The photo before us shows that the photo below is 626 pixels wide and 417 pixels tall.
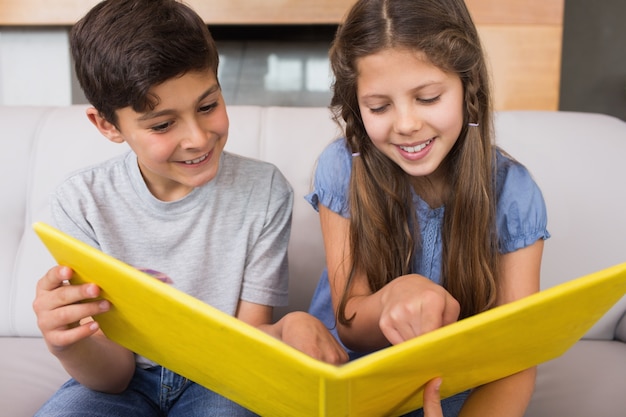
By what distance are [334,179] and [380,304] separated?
0.92 feet

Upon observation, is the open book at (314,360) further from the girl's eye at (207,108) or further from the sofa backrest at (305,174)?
the sofa backrest at (305,174)

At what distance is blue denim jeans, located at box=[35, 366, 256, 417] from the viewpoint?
1015 mm

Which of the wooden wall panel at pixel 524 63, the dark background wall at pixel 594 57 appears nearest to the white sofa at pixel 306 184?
the wooden wall panel at pixel 524 63

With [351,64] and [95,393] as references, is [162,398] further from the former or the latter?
[351,64]

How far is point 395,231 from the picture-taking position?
1.14m

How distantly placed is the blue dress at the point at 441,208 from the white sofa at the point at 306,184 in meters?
0.27

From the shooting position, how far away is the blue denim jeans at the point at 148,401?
101 cm

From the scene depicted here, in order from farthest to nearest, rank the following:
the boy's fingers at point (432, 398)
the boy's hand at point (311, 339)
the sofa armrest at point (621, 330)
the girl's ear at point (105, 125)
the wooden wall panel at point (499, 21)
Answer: the wooden wall panel at point (499, 21)
the sofa armrest at point (621, 330)
the girl's ear at point (105, 125)
the boy's hand at point (311, 339)
the boy's fingers at point (432, 398)

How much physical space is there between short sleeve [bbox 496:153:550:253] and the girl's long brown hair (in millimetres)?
27

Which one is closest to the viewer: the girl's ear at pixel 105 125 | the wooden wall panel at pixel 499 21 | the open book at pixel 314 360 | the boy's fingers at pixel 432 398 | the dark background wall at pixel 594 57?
the open book at pixel 314 360

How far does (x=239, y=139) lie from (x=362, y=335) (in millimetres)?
603

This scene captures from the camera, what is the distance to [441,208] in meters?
1.14

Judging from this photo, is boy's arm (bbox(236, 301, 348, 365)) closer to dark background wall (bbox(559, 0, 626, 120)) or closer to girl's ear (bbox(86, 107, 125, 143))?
girl's ear (bbox(86, 107, 125, 143))

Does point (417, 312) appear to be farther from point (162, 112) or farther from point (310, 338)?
point (162, 112)
